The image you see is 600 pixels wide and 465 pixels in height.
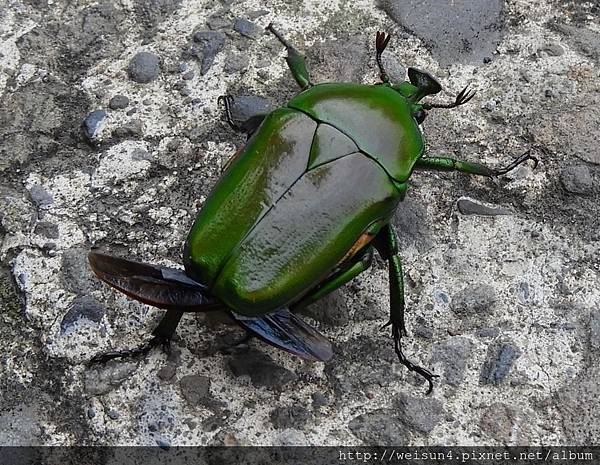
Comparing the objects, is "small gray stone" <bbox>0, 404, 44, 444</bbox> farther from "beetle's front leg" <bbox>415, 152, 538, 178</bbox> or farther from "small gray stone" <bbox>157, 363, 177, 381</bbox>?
"beetle's front leg" <bbox>415, 152, 538, 178</bbox>

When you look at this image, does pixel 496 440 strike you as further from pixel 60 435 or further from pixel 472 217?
pixel 60 435

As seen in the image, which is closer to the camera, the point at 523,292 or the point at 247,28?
the point at 523,292

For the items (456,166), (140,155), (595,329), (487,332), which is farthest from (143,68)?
(595,329)

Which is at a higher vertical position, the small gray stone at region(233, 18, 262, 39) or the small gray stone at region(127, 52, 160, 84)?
the small gray stone at region(233, 18, 262, 39)

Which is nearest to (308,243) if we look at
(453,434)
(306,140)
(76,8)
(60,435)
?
(306,140)

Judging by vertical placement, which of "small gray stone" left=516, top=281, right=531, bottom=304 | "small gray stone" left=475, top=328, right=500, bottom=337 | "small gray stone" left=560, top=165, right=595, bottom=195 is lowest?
"small gray stone" left=475, top=328, right=500, bottom=337

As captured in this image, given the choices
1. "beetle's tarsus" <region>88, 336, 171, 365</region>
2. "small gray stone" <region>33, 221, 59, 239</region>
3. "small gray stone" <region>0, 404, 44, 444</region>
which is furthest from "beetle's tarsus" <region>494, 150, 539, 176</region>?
"small gray stone" <region>0, 404, 44, 444</region>

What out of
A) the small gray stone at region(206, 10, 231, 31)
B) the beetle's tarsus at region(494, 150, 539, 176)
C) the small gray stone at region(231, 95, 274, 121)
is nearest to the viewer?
the beetle's tarsus at region(494, 150, 539, 176)

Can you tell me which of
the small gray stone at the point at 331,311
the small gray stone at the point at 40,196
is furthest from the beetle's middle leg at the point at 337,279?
the small gray stone at the point at 40,196

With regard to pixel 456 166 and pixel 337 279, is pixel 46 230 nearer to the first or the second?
pixel 337 279
